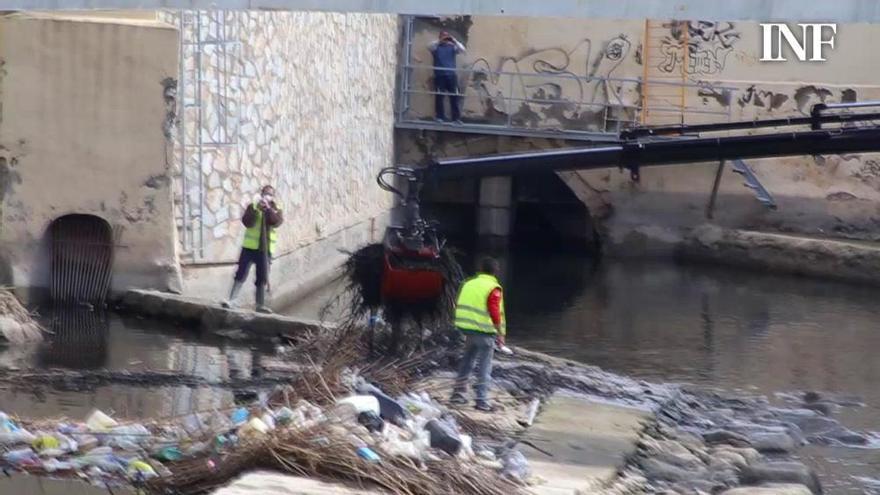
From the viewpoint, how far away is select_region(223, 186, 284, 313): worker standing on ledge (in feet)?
62.8

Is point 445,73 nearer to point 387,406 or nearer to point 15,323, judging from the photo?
point 15,323

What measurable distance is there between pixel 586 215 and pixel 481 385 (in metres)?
19.5

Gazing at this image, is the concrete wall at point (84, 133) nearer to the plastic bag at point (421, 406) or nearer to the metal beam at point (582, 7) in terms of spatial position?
the plastic bag at point (421, 406)

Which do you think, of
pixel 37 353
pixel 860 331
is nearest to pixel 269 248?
pixel 37 353

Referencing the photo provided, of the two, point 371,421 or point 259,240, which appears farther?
point 259,240

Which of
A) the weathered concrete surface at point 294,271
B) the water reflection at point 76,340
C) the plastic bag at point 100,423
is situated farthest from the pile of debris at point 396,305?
the plastic bag at point 100,423

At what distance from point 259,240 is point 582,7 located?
8.89 meters

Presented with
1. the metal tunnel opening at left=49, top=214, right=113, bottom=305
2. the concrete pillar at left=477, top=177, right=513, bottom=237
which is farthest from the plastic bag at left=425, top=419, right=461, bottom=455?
the concrete pillar at left=477, top=177, right=513, bottom=237

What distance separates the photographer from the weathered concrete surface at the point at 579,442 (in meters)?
12.0

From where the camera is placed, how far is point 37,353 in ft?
51.1

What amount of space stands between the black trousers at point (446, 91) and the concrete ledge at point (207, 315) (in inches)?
516

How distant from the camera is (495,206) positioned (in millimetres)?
32188

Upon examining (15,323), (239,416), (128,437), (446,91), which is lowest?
(15,323)

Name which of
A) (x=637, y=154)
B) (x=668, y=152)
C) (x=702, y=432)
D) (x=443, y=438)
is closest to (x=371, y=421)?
(x=443, y=438)
